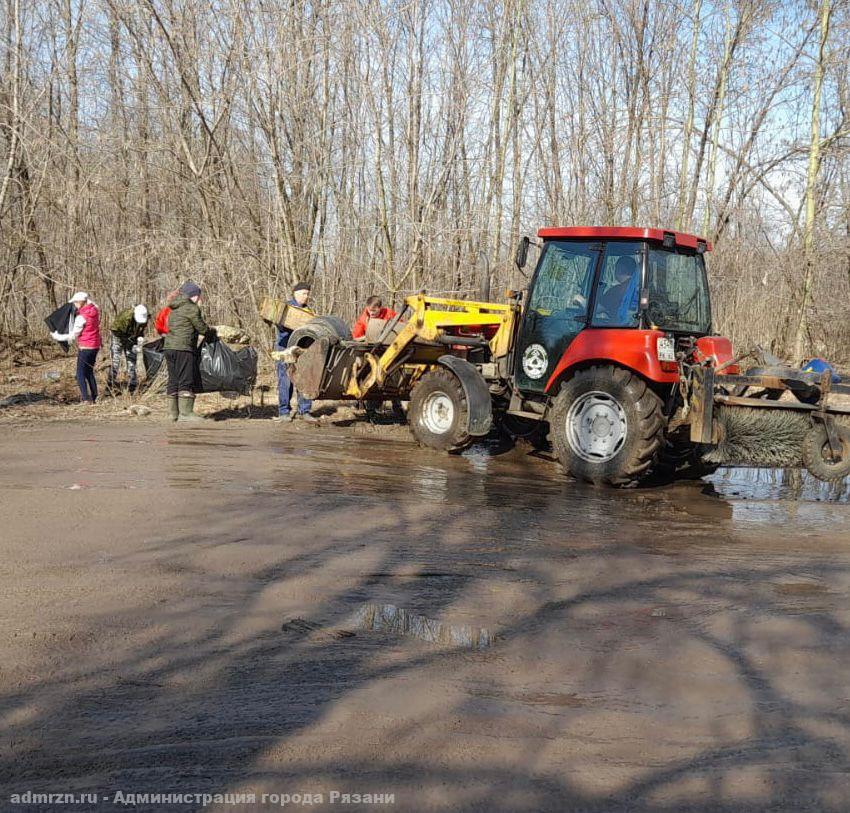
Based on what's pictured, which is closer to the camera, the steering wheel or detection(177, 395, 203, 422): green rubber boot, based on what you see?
the steering wheel

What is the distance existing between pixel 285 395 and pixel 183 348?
1.37 meters

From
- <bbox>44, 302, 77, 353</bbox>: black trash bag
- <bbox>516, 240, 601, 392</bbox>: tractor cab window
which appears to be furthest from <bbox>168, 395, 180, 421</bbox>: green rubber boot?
<bbox>516, 240, 601, 392</bbox>: tractor cab window

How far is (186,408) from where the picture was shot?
11.4 m

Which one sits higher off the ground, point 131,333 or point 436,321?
point 436,321

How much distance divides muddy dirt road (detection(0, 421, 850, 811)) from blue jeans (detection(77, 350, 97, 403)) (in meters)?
5.32

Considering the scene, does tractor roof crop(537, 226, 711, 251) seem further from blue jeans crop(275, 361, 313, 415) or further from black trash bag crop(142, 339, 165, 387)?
black trash bag crop(142, 339, 165, 387)

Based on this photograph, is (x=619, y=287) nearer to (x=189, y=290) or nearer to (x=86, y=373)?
(x=189, y=290)

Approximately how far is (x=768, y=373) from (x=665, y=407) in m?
1.01

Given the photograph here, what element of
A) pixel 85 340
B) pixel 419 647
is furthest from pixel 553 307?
pixel 85 340

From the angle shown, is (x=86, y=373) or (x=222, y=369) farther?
(x=86, y=373)

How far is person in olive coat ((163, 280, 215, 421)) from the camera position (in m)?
11.1

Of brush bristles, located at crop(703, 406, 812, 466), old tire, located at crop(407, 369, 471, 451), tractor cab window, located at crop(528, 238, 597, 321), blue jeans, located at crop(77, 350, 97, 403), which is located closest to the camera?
brush bristles, located at crop(703, 406, 812, 466)

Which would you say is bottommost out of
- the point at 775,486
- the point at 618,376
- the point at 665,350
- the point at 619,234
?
the point at 775,486

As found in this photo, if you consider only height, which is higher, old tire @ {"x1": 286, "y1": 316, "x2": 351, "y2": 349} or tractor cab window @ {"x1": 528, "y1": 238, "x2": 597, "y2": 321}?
tractor cab window @ {"x1": 528, "y1": 238, "x2": 597, "y2": 321}
